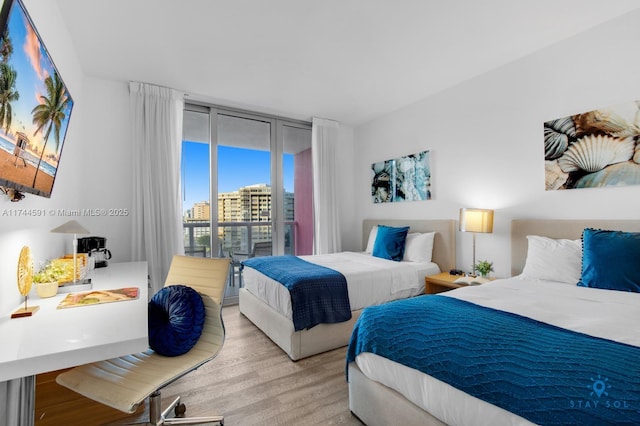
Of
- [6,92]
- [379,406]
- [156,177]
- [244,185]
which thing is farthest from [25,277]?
[244,185]

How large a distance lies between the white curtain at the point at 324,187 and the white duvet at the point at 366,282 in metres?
1.18

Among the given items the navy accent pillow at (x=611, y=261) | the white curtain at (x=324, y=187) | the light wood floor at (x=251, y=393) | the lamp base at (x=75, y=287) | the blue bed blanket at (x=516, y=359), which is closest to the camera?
the blue bed blanket at (x=516, y=359)

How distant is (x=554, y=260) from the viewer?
2334 mm

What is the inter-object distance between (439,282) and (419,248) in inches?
23.0

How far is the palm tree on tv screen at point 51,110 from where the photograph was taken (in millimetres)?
1590

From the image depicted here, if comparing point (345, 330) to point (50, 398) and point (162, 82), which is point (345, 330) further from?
point (162, 82)

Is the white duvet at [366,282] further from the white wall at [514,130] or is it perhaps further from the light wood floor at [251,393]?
the white wall at [514,130]

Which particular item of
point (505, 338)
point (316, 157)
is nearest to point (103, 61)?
point (316, 157)

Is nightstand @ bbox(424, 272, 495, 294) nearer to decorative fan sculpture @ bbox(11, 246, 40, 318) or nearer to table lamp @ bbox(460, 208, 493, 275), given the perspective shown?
table lamp @ bbox(460, 208, 493, 275)

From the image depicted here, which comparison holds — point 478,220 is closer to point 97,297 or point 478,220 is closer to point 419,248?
point 419,248

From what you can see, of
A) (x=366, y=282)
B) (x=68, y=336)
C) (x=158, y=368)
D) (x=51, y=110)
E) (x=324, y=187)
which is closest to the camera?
(x=68, y=336)

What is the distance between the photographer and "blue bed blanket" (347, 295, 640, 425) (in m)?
0.89

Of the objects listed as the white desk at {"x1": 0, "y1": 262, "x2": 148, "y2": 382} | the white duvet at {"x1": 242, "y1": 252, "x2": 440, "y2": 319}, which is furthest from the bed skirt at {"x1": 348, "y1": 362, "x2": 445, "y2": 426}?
the white desk at {"x1": 0, "y1": 262, "x2": 148, "y2": 382}

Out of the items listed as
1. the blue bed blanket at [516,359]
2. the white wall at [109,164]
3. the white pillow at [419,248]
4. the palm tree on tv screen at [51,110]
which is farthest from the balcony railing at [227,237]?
the blue bed blanket at [516,359]
